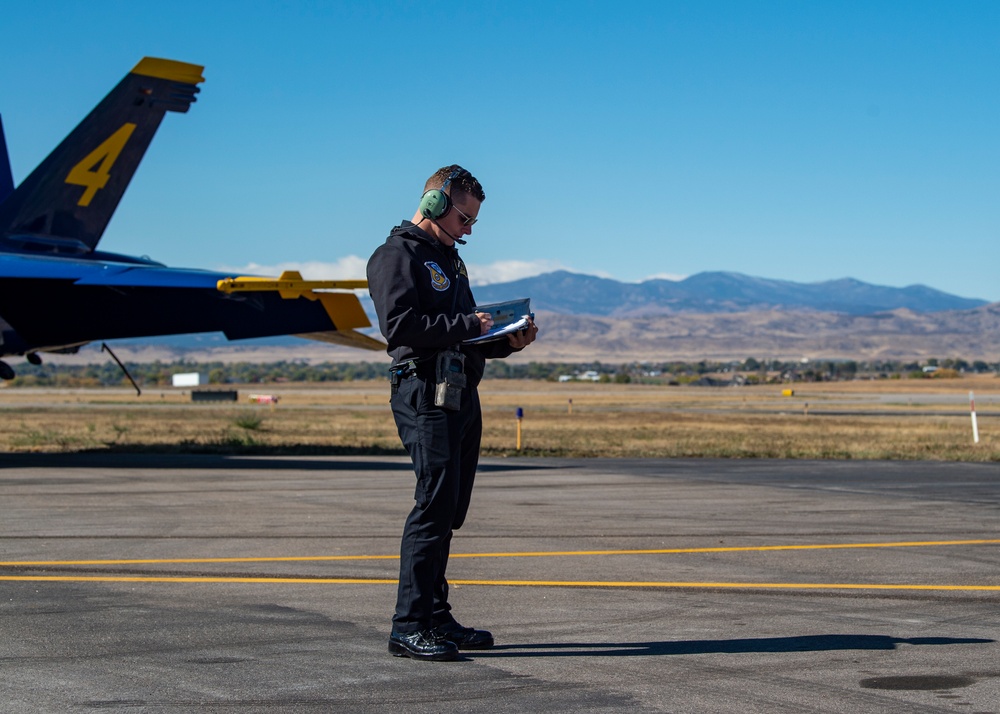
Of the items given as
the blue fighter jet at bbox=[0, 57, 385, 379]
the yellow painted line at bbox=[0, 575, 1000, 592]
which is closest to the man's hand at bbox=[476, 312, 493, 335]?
→ the yellow painted line at bbox=[0, 575, 1000, 592]

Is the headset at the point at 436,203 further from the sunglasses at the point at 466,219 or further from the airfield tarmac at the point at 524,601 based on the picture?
the airfield tarmac at the point at 524,601

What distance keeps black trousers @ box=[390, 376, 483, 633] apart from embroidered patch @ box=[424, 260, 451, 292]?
0.49 meters

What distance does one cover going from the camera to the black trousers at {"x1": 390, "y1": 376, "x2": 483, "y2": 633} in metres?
6.04

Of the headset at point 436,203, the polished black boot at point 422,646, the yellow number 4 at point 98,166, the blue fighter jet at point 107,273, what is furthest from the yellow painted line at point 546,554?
the yellow number 4 at point 98,166

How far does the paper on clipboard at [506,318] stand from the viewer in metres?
6.13

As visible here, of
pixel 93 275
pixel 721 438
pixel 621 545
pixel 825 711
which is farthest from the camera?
pixel 721 438

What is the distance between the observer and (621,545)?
408 inches

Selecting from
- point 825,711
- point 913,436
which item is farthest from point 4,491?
point 913,436

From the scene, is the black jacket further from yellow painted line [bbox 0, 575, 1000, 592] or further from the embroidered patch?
yellow painted line [bbox 0, 575, 1000, 592]

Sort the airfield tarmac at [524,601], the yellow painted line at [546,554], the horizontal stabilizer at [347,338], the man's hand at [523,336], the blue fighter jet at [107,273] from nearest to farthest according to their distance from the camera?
the airfield tarmac at [524,601]
the man's hand at [523,336]
the yellow painted line at [546,554]
the blue fighter jet at [107,273]
the horizontal stabilizer at [347,338]

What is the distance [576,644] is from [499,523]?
5.65 metres

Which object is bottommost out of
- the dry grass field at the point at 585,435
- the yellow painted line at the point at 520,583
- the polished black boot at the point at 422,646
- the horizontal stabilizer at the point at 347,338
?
the dry grass field at the point at 585,435

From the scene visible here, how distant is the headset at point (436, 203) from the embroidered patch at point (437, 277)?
0.26 m

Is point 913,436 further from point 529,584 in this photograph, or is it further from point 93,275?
point 529,584
